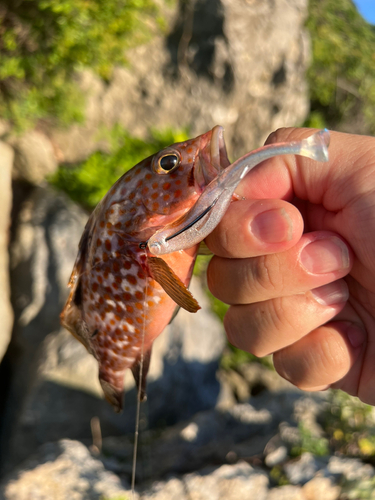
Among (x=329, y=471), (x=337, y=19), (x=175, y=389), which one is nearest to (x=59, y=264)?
(x=175, y=389)

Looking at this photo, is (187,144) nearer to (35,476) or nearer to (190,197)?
(190,197)

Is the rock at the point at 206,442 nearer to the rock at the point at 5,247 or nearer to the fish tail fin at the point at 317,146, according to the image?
the rock at the point at 5,247

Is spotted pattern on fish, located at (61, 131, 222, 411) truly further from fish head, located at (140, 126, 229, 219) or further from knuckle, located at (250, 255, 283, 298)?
knuckle, located at (250, 255, 283, 298)

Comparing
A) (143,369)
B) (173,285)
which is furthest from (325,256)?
(143,369)

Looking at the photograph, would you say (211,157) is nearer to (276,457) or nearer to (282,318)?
(282,318)

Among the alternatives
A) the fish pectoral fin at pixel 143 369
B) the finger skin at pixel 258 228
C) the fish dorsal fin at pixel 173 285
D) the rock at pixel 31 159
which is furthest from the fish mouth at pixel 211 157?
the rock at pixel 31 159

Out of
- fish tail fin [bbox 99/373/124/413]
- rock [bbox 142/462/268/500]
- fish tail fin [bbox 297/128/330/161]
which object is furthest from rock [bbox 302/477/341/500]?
fish tail fin [bbox 297/128/330/161]
